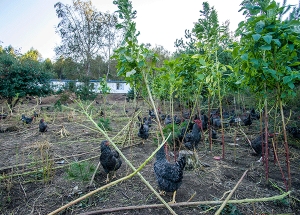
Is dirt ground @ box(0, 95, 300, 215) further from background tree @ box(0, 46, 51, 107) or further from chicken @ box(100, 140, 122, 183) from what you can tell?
background tree @ box(0, 46, 51, 107)

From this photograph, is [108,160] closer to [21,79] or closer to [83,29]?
[21,79]

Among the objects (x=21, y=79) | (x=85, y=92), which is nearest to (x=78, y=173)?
(x=21, y=79)

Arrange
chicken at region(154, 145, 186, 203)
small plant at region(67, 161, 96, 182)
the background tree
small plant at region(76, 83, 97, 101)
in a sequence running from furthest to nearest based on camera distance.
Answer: small plant at region(76, 83, 97, 101)
the background tree
small plant at region(67, 161, 96, 182)
chicken at region(154, 145, 186, 203)

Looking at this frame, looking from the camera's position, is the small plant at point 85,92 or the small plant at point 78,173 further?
the small plant at point 85,92

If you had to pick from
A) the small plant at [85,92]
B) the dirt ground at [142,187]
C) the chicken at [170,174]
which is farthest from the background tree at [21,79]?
the chicken at [170,174]

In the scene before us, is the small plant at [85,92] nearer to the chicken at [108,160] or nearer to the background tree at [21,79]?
the background tree at [21,79]

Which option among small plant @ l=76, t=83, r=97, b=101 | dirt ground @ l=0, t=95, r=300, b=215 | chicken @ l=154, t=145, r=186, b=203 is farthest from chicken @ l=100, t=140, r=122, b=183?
small plant @ l=76, t=83, r=97, b=101

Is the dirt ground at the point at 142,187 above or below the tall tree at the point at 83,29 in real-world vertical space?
below

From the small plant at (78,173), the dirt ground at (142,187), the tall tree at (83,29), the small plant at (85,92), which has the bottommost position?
the dirt ground at (142,187)

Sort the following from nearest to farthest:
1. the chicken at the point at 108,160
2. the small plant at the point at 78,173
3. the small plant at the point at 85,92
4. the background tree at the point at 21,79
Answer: the small plant at the point at 78,173, the chicken at the point at 108,160, the background tree at the point at 21,79, the small plant at the point at 85,92

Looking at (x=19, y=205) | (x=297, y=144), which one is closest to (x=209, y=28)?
(x=297, y=144)

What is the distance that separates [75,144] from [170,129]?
278cm

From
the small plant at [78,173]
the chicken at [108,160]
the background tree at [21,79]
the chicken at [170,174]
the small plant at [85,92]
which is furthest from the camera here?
the small plant at [85,92]

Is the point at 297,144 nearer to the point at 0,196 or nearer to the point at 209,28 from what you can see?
the point at 209,28
